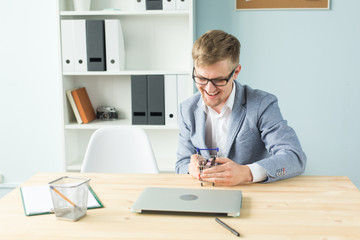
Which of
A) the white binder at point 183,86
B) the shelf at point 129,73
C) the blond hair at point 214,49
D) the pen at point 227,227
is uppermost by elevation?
the blond hair at point 214,49

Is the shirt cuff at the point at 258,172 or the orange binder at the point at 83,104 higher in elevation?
the orange binder at the point at 83,104

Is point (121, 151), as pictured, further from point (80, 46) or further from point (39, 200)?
point (80, 46)

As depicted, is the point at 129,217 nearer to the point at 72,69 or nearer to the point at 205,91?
the point at 205,91

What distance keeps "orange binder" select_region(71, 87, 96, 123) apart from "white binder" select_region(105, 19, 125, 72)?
286 mm

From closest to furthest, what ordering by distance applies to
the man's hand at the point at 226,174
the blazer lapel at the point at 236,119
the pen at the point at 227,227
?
the pen at the point at 227,227
the man's hand at the point at 226,174
the blazer lapel at the point at 236,119

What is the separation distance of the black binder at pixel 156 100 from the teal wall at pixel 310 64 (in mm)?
523

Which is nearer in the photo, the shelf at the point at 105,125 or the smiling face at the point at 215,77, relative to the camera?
the smiling face at the point at 215,77

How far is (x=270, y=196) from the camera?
4.60ft

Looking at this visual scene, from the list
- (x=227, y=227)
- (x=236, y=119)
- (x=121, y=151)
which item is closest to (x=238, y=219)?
(x=227, y=227)

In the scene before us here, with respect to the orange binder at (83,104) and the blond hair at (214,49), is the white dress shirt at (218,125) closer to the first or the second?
the blond hair at (214,49)

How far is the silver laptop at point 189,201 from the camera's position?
4.07ft

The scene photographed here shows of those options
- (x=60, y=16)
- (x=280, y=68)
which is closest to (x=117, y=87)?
(x=60, y=16)

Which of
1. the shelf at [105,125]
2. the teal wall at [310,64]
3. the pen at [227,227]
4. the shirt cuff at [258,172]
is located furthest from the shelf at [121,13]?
the pen at [227,227]

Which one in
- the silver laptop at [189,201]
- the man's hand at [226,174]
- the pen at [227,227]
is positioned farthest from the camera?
the man's hand at [226,174]
